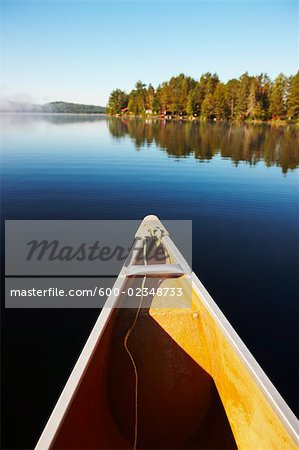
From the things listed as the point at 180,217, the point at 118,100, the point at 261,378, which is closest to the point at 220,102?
the point at 118,100

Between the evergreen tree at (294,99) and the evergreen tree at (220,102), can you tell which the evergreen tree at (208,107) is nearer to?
the evergreen tree at (220,102)

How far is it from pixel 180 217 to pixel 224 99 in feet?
321

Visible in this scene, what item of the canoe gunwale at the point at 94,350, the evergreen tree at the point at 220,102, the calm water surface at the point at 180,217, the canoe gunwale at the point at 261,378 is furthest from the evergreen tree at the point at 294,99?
the canoe gunwale at the point at 261,378

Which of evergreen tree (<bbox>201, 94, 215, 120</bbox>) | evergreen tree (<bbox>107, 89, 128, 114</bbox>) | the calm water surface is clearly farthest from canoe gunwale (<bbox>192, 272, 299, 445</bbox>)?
evergreen tree (<bbox>107, 89, 128, 114</bbox>)

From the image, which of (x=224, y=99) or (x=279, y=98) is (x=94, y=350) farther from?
(x=224, y=99)

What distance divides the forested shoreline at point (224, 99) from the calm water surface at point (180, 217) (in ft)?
244

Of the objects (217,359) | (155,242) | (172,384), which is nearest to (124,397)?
(172,384)

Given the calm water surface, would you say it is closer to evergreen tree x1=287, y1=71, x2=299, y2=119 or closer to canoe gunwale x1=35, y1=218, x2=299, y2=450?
canoe gunwale x1=35, y1=218, x2=299, y2=450

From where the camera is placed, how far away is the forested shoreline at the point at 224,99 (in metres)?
84.8

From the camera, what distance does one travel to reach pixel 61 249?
865 centimetres

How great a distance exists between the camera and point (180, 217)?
1127 centimetres

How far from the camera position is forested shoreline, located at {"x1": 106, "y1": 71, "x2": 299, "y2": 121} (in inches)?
3339

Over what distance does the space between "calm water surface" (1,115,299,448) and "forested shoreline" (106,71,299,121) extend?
7426 centimetres

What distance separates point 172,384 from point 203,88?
11461 cm
